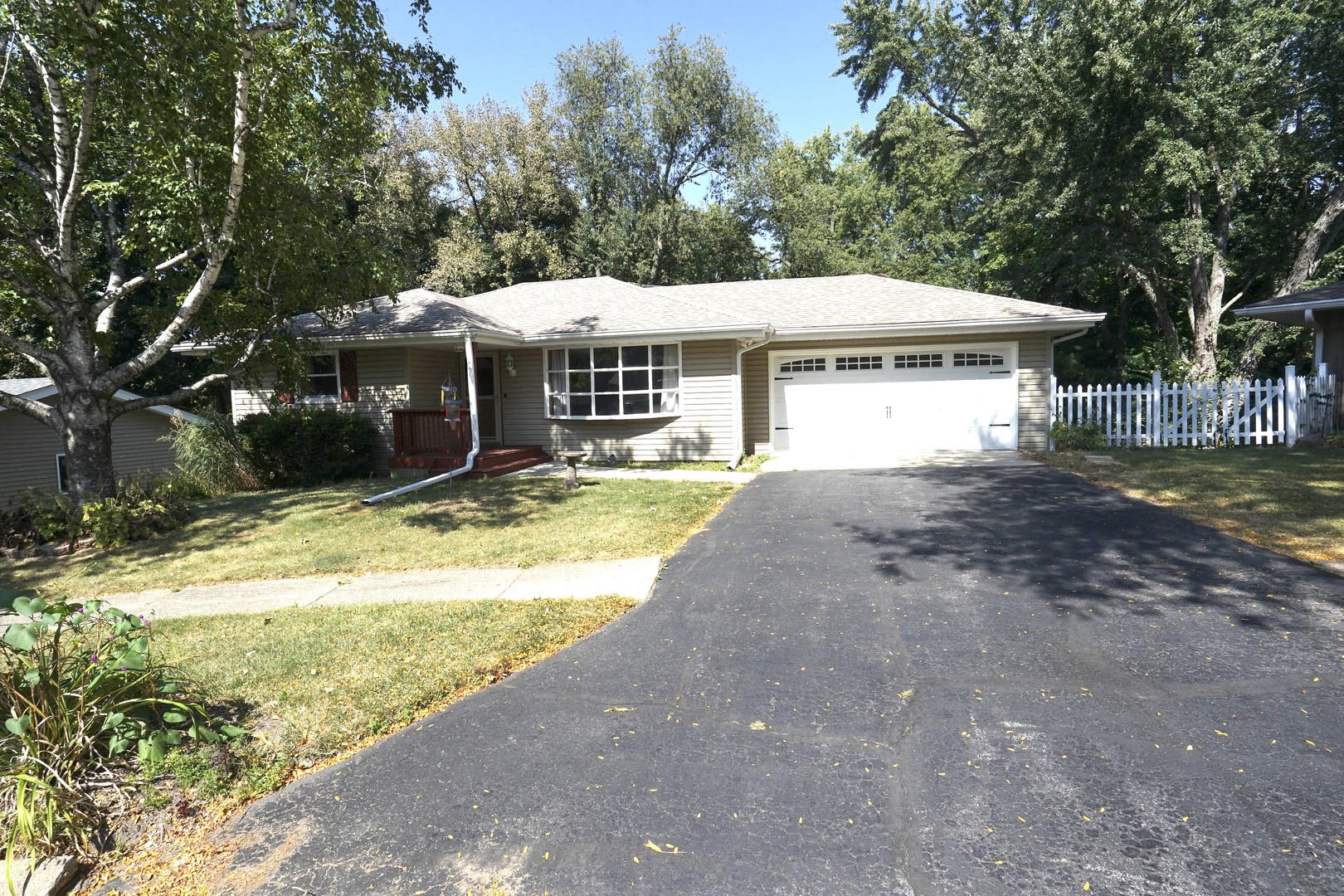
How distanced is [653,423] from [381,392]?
5.45m

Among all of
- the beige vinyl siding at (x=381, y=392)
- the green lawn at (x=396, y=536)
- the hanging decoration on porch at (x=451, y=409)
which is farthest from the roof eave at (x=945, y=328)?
the beige vinyl siding at (x=381, y=392)

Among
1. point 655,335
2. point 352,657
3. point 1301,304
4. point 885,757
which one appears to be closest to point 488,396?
point 655,335

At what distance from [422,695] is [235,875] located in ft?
4.48

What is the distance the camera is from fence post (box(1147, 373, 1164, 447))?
1388cm

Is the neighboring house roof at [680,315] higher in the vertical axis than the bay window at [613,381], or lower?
higher

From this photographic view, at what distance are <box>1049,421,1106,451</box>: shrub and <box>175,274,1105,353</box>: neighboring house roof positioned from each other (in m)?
1.90

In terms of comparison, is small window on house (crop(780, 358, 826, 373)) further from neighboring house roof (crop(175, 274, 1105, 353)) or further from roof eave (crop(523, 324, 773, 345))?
roof eave (crop(523, 324, 773, 345))

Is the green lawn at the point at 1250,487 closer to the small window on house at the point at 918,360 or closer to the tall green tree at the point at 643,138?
the small window on house at the point at 918,360

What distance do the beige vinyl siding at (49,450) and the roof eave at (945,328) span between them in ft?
43.1

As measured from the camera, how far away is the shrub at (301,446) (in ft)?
43.3

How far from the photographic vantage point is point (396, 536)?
8.36 meters

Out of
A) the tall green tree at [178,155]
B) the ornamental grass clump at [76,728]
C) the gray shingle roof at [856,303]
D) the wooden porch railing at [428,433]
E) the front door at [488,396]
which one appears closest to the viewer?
the ornamental grass clump at [76,728]

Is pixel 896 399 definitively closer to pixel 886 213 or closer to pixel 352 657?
pixel 352 657

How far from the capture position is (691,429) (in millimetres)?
14242
